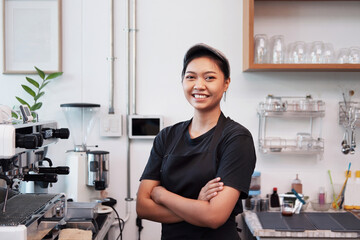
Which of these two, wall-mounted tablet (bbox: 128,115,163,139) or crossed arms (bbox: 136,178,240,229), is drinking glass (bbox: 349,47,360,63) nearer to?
wall-mounted tablet (bbox: 128,115,163,139)

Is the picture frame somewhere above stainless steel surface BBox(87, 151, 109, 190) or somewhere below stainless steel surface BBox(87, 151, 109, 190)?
above

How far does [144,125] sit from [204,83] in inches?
45.9

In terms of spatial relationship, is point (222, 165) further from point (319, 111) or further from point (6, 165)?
point (319, 111)

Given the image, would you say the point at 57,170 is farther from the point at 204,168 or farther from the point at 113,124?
the point at 113,124

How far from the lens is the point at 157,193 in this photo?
5.16 feet

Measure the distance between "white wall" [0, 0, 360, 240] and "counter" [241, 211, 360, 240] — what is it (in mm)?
357

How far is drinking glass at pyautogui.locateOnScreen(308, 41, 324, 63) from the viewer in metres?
2.50

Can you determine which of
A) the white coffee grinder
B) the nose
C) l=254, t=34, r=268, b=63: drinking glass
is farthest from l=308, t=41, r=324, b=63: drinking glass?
the white coffee grinder

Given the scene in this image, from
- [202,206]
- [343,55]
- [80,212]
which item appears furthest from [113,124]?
[343,55]

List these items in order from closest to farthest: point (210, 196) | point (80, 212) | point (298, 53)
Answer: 1. point (210, 196)
2. point (80, 212)
3. point (298, 53)

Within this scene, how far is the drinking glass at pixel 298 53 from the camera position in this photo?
8.17 ft

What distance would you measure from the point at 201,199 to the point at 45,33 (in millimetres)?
1710

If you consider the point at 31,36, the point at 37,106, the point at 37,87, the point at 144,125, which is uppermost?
the point at 31,36

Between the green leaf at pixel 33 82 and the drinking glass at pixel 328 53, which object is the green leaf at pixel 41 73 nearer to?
the green leaf at pixel 33 82
